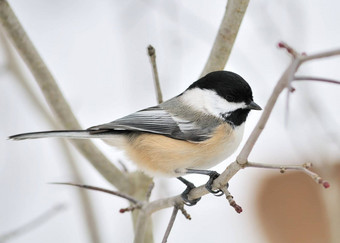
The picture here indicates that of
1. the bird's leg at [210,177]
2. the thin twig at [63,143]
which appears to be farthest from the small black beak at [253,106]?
the thin twig at [63,143]

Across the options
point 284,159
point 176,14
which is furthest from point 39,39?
point 284,159

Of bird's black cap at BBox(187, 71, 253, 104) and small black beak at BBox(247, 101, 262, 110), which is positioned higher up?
bird's black cap at BBox(187, 71, 253, 104)

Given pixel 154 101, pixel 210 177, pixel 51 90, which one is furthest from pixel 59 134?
pixel 154 101

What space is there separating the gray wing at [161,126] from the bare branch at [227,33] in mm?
283

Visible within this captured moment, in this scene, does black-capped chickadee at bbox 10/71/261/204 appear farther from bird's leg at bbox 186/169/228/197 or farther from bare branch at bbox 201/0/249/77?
bare branch at bbox 201/0/249/77

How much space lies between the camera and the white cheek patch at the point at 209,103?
6.45 feet

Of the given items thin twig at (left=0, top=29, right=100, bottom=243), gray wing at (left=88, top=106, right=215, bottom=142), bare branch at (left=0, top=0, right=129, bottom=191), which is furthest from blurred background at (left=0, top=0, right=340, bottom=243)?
gray wing at (left=88, top=106, right=215, bottom=142)

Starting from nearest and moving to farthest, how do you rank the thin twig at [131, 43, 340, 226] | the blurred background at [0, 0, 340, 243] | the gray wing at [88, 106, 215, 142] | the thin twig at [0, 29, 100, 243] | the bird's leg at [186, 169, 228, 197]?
the thin twig at [131, 43, 340, 226] < the bird's leg at [186, 169, 228, 197] < the gray wing at [88, 106, 215, 142] < the thin twig at [0, 29, 100, 243] < the blurred background at [0, 0, 340, 243]

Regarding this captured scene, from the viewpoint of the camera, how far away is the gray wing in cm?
195

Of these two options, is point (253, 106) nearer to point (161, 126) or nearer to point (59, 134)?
point (161, 126)

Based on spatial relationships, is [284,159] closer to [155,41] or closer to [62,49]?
[155,41]

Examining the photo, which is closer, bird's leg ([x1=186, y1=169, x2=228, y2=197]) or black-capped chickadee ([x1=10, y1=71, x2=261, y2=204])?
bird's leg ([x1=186, y1=169, x2=228, y2=197])

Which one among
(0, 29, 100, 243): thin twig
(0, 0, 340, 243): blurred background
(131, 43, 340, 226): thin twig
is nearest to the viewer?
(131, 43, 340, 226): thin twig

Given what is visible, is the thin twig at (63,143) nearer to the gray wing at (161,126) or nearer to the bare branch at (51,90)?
the bare branch at (51,90)
